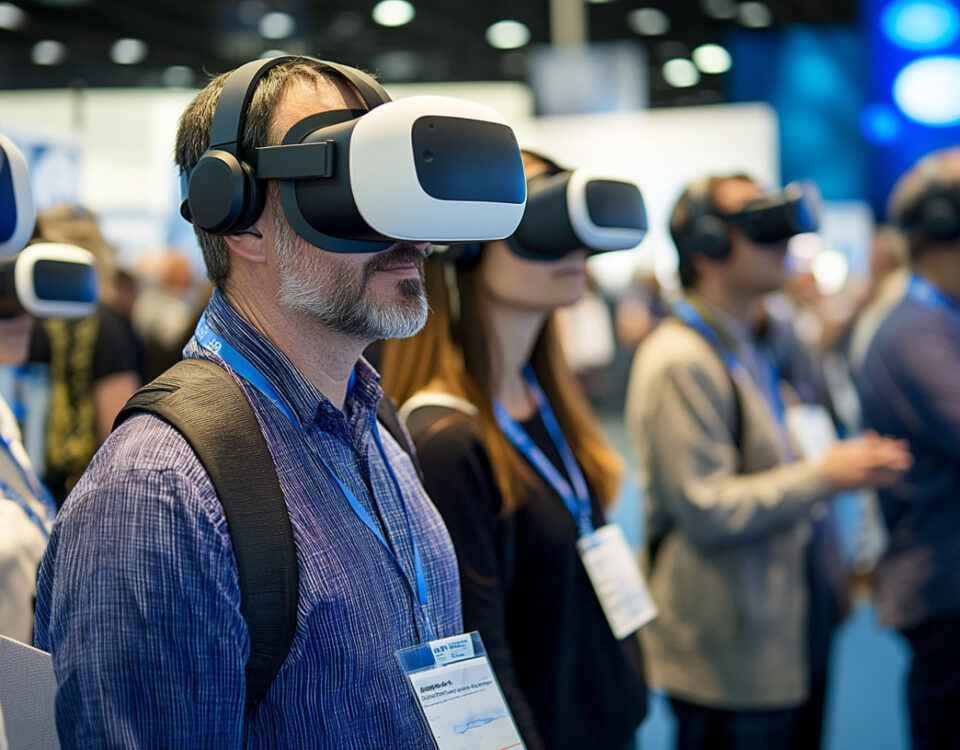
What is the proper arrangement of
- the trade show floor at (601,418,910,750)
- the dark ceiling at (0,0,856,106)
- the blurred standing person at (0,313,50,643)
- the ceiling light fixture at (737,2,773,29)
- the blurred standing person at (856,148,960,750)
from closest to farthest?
1. the blurred standing person at (0,313,50,643)
2. the blurred standing person at (856,148,960,750)
3. the trade show floor at (601,418,910,750)
4. the dark ceiling at (0,0,856,106)
5. the ceiling light fixture at (737,2,773,29)

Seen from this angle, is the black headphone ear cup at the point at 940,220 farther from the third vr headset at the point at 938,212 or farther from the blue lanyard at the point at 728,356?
the blue lanyard at the point at 728,356

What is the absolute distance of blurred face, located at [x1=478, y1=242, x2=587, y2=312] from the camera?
1.65 metres

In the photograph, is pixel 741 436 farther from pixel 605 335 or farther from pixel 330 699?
pixel 605 335

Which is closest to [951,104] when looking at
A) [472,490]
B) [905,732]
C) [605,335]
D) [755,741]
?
[905,732]

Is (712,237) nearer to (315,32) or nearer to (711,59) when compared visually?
(315,32)

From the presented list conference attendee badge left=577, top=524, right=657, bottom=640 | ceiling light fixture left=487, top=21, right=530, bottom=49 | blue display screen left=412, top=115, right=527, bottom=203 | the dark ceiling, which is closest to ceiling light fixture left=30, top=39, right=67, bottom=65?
the dark ceiling

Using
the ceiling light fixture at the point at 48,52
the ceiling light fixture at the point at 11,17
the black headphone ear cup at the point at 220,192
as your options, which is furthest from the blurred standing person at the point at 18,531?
the ceiling light fixture at the point at 48,52

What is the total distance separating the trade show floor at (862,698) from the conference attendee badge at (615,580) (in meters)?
1.43

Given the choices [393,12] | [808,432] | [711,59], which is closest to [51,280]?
[808,432]

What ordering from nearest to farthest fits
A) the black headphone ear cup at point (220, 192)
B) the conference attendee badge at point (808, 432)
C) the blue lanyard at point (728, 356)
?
1. the black headphone ear cup at point (220, 192)
2. the blue lanyard at point (728, 356)
3. the conference attendee badge at point (808, 432)

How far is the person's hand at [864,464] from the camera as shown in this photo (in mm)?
2154

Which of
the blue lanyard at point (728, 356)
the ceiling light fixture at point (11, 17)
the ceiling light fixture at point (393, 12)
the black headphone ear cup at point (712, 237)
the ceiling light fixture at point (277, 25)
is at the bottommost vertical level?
the blue lanyard at point (728, 356)

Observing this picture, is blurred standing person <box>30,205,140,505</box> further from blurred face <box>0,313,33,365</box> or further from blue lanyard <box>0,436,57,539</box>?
blue lanyard <box>0,436,57,539</box>

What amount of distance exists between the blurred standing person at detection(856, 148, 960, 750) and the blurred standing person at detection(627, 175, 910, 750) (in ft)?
0.53
